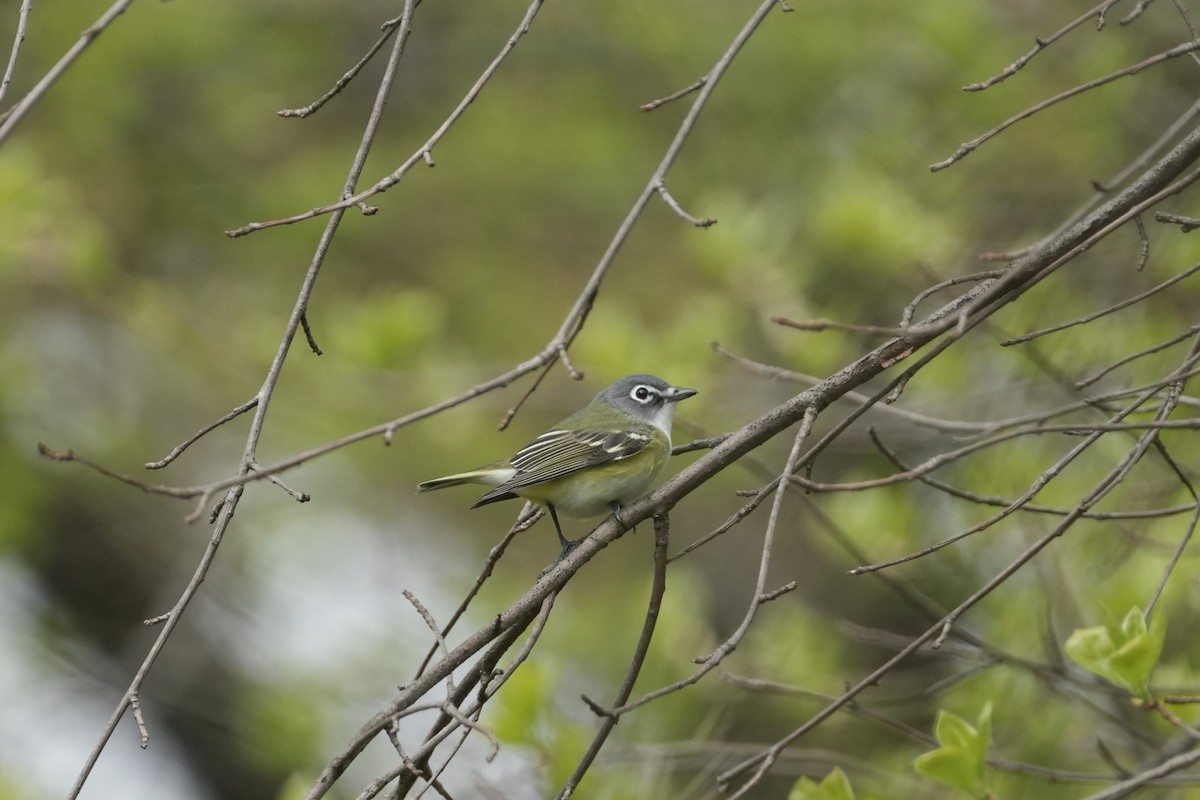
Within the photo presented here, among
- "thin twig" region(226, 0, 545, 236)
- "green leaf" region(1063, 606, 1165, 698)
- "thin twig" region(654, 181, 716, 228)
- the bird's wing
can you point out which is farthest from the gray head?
"thin twig" region(226, 0, 545, 236)

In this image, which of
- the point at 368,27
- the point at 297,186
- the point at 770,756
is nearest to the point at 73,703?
the point at 297,186

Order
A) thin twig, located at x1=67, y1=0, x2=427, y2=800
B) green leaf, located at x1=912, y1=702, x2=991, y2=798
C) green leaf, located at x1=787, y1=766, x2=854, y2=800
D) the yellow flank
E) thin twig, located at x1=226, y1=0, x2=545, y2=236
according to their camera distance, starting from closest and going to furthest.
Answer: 1. thin twig, located at x1=67, y1=0, x2=427, y2=800
2. thin twig, located at x1=226, y1=0, x2=545, y2=236
3. green leaf, located at x1=912, y1=702, x2=991, y2=798
4. green leaf, located at x1=787, y1=766, x2=854, y2=800
5. the yellow flank

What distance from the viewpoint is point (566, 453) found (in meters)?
4.38

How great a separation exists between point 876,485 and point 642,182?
6232 millimetres

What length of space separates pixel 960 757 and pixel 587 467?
6.53 ft

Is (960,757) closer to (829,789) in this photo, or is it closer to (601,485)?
(829,789)

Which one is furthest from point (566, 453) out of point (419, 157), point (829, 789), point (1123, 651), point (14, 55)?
point (14, 55)

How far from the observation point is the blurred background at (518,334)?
5.20 meters

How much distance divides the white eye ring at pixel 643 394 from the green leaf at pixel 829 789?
2.27 meters

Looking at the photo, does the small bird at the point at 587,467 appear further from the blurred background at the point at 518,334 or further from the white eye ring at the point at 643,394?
the blurred background at the point at 518,334

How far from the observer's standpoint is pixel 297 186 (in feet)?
25.6

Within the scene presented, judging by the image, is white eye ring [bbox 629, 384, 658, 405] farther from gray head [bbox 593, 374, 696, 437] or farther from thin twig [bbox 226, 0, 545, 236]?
thin twig [bbox 226, 0, 545, 236]

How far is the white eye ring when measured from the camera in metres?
4.96

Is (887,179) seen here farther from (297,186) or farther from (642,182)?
(297,186)
